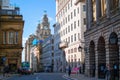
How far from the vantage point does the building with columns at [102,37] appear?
38.1 m

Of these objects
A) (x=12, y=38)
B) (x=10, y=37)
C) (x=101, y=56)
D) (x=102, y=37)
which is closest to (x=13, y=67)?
(x=12, y=38)

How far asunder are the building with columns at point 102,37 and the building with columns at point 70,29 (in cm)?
2978

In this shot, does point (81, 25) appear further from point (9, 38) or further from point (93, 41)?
point (93, 41)

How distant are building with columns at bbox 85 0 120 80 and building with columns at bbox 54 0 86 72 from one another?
29.8 m

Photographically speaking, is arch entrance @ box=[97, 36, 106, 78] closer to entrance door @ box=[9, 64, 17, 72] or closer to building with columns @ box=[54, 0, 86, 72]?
building with columns @ box=[54, 0, 86, 72]

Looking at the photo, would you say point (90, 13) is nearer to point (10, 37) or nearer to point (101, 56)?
point (101, 56)

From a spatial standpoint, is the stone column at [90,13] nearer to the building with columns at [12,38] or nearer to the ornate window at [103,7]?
the ornate window at [103,7]

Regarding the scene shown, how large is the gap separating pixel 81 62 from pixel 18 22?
58.0ft

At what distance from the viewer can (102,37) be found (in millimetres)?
44812

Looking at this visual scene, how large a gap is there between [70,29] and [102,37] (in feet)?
172

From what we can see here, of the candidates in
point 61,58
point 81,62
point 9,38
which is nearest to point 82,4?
point 81,62

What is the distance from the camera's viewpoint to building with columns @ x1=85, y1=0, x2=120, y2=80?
38.1m

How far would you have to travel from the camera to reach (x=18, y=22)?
260 feet

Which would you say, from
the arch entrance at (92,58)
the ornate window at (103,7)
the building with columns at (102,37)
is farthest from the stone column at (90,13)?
the ornate window at (103,7)
